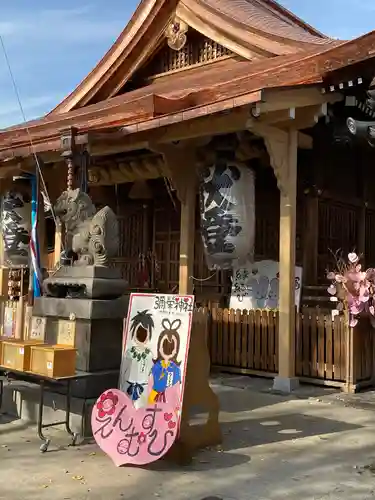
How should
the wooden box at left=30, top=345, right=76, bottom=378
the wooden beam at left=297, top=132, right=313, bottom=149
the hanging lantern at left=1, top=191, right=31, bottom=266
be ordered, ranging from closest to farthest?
the wooden box at left=30, top=345, right=76, bottom=378 < the wooden beam at left=297, top=132, right=313, bottom=149 < the hanging lantern at left=1, top=191, right=31, bottom=266

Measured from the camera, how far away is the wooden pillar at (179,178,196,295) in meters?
9.64

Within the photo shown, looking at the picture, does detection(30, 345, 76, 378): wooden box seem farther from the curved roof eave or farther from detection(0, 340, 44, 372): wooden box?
the curved roof eave

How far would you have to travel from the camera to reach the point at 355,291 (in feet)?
25.1

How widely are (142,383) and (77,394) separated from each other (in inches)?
32.6

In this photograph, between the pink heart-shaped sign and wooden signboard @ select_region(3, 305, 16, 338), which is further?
wooden signboard @ select_region(3, 305, 16, 338)

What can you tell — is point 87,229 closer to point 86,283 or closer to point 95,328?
point 86,283

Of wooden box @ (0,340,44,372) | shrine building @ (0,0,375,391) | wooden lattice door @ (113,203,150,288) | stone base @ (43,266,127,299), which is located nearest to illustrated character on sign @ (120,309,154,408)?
stone base @ (43,266,127,299)

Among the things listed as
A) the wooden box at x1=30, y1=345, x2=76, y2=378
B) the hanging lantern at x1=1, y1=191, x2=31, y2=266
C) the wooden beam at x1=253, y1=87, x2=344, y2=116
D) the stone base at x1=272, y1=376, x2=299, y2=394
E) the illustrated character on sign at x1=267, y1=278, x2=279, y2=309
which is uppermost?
the wooden beam at x1=253, y1=87, x2=344, y2=116

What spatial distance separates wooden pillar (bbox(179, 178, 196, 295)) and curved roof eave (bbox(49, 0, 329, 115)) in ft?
8.40

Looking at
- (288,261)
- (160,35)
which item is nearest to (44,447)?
(288,261)

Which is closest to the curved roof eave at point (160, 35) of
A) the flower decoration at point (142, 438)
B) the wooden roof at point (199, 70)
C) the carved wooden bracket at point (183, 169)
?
the wooden roof at point (199, 70)

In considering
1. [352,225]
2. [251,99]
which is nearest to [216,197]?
[251,99]

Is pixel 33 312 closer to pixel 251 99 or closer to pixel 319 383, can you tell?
pixel 251 99

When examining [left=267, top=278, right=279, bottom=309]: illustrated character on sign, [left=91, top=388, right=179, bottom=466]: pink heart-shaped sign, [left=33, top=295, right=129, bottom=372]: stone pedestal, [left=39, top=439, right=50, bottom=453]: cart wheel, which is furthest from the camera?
[left=267, top=278, right=279, bottom=309]: illustrated character on sign
